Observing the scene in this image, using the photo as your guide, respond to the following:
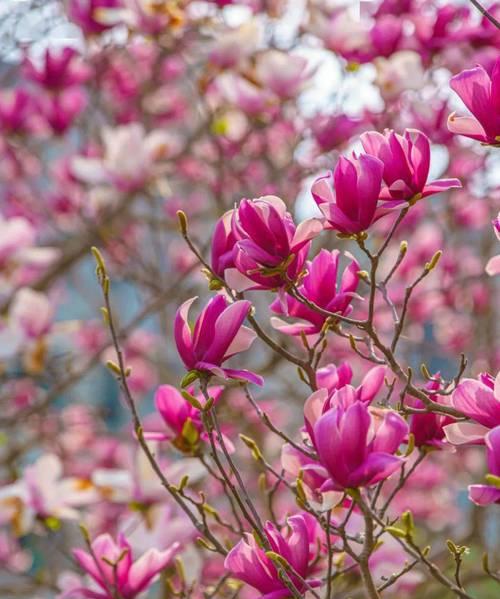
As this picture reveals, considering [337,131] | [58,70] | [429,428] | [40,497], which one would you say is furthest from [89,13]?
[429,428]

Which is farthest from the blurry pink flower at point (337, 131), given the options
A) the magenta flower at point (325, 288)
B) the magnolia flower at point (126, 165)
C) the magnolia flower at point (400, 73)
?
the magenta flower at point (325, 288)

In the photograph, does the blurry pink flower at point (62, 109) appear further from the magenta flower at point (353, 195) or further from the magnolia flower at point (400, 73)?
the magenta flower at point (353, 195)

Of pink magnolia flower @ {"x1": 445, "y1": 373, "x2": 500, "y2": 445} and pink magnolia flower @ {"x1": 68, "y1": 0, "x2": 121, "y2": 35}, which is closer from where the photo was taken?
pink magnolia flower @ {"x1": 445, "y1": 373, "x2": 500, "y2": 445}

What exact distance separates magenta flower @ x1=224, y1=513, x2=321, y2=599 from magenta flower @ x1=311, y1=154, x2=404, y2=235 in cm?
27

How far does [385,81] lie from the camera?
1641 mm

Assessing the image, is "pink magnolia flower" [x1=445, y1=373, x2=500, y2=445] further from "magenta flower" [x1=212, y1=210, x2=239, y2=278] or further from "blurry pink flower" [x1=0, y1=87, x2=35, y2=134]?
"blurry pink flower" [x1=0, y1=87, x2=35, y2=134]

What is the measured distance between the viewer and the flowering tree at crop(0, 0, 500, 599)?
2.68 ft

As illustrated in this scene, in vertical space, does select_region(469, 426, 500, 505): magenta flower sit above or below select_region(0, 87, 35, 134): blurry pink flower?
above

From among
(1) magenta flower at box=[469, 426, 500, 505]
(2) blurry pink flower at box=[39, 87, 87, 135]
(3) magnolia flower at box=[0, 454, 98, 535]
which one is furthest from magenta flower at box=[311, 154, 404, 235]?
(2) blurry pink flower at box=[39, 87, 87, 135]

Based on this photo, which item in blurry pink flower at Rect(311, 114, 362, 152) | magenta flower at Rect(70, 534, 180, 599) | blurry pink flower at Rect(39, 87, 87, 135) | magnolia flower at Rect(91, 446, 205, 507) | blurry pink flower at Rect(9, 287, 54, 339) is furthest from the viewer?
blurry pink flower at Rect(39, 87, 87, 135)

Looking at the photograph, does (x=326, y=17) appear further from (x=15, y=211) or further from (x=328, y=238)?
(x=15, y=211)

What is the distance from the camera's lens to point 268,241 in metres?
0.81

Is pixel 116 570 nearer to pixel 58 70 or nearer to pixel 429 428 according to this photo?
pixel 429 428

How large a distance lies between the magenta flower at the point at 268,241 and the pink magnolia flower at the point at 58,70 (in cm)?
144
